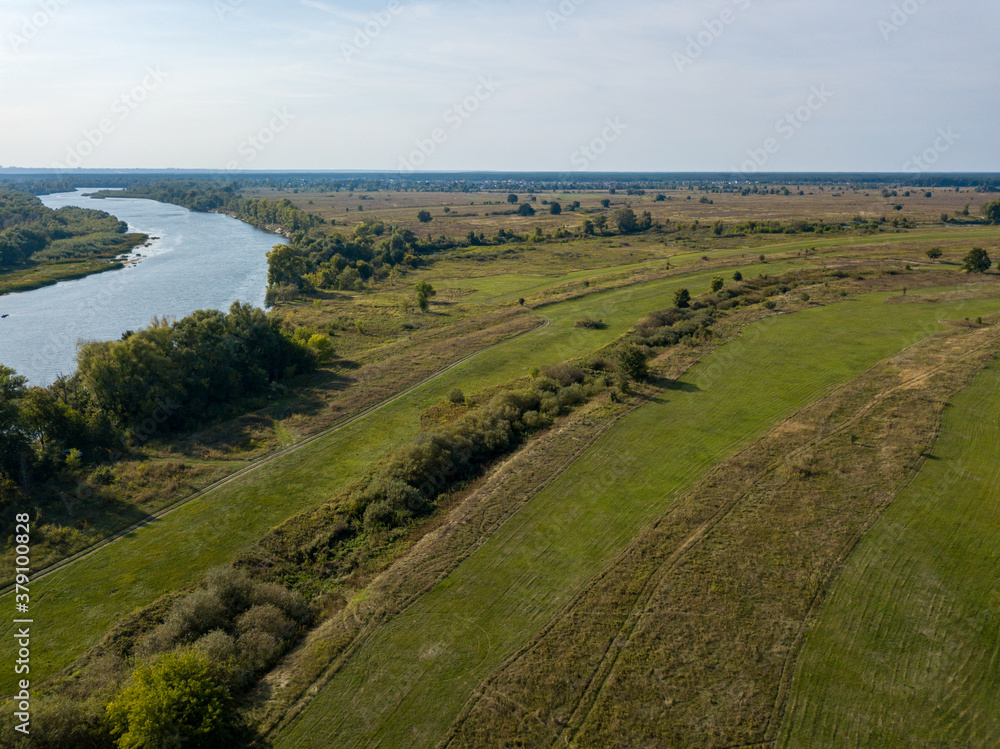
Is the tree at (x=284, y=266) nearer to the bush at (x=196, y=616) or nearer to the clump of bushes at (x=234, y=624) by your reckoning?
the clump of bushes at (x=234, y=624)

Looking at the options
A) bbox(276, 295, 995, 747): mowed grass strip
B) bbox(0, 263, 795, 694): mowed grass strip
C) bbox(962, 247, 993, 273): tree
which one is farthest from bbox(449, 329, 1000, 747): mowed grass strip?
bbox(962, 247, 993, 273): tree

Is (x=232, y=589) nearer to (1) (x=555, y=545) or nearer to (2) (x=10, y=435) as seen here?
(1) (x=555, y=545)

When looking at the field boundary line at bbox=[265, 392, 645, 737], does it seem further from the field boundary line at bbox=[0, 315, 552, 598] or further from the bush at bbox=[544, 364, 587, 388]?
the field boundary line at bbox=[0, 315, 552, 598]

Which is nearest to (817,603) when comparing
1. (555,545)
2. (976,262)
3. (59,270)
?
(555,545)

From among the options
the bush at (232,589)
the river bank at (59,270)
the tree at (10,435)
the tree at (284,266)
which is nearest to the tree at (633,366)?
the bush at (232,589)

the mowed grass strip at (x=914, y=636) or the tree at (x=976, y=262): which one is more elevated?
the tree at (x=976, y=262)

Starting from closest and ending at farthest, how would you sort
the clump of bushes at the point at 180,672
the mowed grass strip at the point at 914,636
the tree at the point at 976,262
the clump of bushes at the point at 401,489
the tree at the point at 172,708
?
1. the tree at the point at 172,708
2. the clump of bushes at the point at 180,672
3. the mowed grass strip at the point at 914,636
4. the clump of bushes at the point at 401,489
5. the tree at the point at 976,262

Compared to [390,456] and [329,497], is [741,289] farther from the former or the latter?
[329,497]

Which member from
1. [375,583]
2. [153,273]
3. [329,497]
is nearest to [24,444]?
[329,497]
